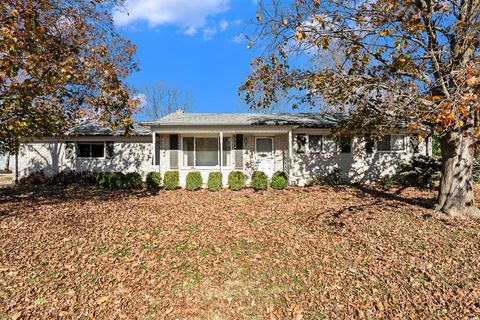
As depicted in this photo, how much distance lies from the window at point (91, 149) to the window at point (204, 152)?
5.51 meters

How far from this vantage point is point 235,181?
42.8 feet

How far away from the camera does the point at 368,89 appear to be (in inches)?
340

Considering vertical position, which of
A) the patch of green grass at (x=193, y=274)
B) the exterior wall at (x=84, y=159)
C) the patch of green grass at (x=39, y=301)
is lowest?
the patch of green grass at (x=39, y=301)

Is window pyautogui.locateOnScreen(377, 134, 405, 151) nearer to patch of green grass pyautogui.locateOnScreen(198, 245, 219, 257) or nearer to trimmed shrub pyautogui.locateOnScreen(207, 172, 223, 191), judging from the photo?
trimmed shrub pyautogui.locateOnScreen(207, 172, 223, 191)

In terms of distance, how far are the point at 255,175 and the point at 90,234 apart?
783 cm

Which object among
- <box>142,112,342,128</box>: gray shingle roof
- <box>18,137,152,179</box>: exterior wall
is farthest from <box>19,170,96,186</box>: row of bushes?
<box>142,112,342,128</box>: gray shingle roof

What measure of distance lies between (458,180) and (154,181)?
11565mm

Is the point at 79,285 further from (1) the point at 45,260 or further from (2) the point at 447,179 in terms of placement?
(2) the point at 447,179

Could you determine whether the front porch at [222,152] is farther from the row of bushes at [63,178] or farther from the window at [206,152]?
the row of bushes at [63,178]

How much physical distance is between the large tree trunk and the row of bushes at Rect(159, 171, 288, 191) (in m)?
6.22

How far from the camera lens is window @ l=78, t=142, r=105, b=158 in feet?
53.9

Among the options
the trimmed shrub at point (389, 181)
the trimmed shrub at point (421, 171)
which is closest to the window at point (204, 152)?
the trimmed shrub at point (389, 181)

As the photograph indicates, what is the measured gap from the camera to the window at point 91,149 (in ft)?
53.9

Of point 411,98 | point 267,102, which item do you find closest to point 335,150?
point 267,102
